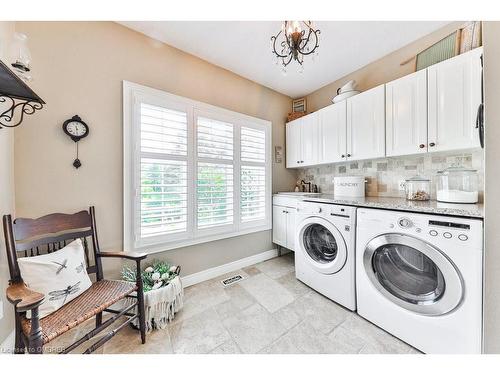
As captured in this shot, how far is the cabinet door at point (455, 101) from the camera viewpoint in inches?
52.1

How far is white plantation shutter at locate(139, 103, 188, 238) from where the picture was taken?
5.66 ft

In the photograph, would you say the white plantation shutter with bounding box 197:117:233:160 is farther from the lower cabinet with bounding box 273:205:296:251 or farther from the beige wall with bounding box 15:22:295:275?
the lower cabinet with bounding box 273:205:296:251

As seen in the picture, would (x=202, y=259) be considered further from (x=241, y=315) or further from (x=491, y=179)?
(x=491, y=179)

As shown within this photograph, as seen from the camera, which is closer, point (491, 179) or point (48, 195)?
point (491, 179)

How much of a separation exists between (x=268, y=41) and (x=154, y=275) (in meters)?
2.50

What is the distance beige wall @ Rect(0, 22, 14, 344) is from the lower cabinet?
2.49 m

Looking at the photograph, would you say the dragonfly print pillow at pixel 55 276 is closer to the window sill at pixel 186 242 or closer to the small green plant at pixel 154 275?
the small green plant at pixel 154 275

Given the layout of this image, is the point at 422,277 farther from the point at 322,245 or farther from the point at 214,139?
the point at 214,139

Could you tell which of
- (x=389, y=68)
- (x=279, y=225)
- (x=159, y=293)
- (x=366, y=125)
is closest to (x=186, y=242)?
(x=159, y=293)

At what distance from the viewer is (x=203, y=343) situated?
129 cm

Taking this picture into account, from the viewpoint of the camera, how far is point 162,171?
71.5 inches
